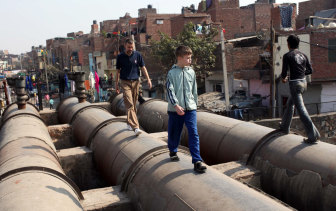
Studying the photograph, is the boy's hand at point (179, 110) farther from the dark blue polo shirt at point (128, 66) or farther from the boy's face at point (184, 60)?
the dark blue polo shirt at point (128, 66)

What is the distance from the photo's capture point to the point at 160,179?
13.4 feet

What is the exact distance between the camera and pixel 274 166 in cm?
508

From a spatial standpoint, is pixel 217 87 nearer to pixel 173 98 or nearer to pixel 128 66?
pixel 128 66

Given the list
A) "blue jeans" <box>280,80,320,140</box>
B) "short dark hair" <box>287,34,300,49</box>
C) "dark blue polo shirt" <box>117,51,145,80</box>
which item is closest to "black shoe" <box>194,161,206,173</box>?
"blue jeans" <box>280,80,320,140</box>

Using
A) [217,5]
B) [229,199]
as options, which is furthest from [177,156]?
[217,5]

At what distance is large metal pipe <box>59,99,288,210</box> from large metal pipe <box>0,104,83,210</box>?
763 mm

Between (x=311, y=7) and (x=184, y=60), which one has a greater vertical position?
(x=311, y=7)

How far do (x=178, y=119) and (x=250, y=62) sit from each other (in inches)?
889

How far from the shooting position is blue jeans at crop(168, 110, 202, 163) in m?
4.23

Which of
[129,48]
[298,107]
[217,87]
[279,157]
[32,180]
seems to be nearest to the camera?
[32,180]

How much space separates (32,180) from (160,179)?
1.41m

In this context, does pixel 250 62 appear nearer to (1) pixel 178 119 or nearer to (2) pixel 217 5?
(2) pixel 217 5

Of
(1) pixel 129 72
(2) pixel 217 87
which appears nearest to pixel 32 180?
(1) pixel 129 72

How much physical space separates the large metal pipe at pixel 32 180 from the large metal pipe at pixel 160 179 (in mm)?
763
